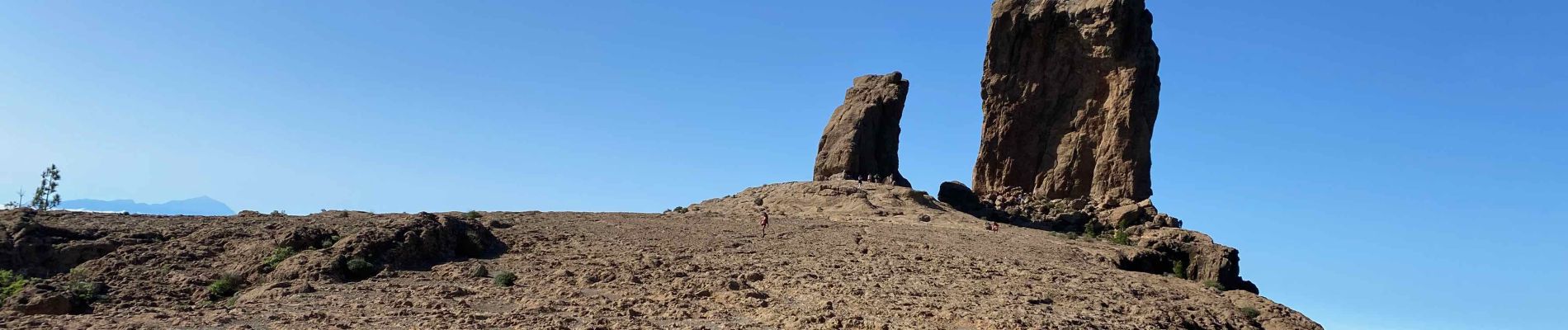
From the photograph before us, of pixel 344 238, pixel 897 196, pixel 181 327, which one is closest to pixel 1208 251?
pixel 897 196

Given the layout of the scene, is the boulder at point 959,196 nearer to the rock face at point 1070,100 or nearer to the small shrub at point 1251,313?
the rock face at point 1070,100

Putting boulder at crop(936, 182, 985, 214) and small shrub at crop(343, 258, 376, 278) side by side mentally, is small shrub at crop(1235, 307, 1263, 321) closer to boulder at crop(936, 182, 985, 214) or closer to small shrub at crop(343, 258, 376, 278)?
small shrub at crop(343, 258, 376, 278)

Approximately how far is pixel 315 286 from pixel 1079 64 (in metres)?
45.3

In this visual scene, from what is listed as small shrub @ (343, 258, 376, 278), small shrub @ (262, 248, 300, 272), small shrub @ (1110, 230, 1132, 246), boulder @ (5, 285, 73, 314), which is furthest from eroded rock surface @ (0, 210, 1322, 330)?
small shrub @ (1110, 230, 1132, 246)

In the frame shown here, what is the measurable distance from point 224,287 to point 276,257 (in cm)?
282

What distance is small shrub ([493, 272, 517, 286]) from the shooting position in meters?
27.7

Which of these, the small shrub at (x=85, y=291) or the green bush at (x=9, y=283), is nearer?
the small shrub at (x=85, y=291)

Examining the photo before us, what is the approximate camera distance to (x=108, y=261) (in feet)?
93.4

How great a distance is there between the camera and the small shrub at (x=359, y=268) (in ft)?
93.5

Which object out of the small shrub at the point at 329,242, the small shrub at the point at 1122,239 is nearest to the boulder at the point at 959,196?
the small shrub at the point at 1122,239

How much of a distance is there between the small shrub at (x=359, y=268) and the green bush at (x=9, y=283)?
6.73 meters

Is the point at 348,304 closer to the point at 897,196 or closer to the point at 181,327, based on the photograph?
the point at 181,327

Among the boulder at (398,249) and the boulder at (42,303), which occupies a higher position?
the boulder at (398,249)

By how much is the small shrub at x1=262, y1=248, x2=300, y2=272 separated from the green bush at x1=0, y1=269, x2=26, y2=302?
4990mm
